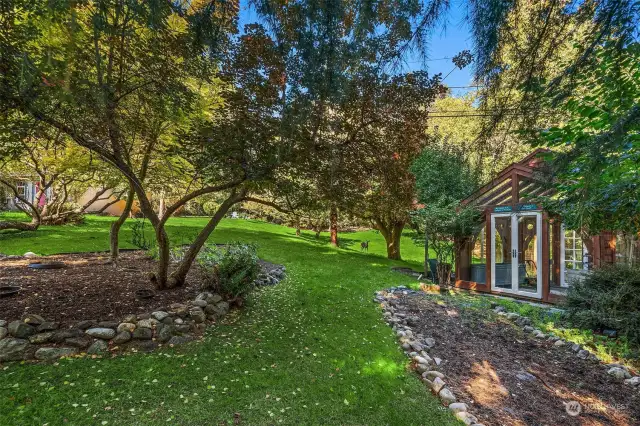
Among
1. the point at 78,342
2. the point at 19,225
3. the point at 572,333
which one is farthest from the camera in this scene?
the point at 19,225

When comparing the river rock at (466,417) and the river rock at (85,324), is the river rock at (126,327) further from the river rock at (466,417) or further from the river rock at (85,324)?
the river rock at (466,417)

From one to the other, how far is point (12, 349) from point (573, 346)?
6.15 meters

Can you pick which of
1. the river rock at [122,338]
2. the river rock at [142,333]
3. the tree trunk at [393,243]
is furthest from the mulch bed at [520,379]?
the tree trunk at [393,243]

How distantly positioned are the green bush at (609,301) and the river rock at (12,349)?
22.2ft

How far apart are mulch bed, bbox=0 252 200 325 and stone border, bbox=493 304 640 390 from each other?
5.03m

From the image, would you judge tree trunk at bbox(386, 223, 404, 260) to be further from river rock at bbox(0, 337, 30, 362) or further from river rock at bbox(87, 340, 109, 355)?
river rock at bbox(0, 337, 30, 362)

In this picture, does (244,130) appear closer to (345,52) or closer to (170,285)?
(345,52)

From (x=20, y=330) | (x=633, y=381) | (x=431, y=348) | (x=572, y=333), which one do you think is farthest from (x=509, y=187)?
(x=20, y=330)

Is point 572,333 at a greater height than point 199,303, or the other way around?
point 199,303

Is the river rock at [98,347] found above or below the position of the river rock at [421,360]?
above

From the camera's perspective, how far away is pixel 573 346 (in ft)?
13.4

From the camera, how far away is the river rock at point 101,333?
2.76 meters

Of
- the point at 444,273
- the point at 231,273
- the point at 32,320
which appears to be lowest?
the point at 444,273

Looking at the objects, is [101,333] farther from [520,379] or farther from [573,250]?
[573,250]
